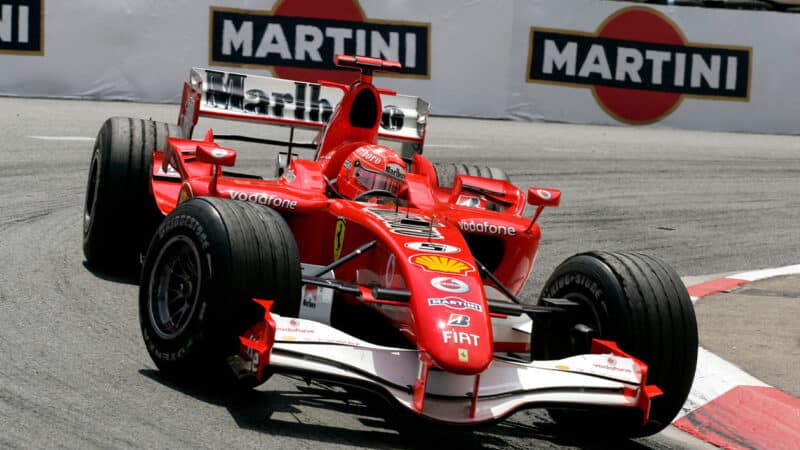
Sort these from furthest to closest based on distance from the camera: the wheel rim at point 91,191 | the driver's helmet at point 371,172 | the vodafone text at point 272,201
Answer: the wheel rim at point 91,191 < the driver's helmet at point 371,172 < the vodafone text at point 272,201

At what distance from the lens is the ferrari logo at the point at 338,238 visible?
21.5ft

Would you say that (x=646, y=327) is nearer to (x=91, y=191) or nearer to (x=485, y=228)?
(x=485, y=228)

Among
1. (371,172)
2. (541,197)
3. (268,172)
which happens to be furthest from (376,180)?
(268,172)

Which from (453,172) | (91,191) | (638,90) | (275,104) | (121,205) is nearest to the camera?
(121,205)

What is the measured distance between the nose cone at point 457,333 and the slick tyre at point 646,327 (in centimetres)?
67

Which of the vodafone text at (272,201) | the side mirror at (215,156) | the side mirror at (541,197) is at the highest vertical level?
the side mirror at (215,156)

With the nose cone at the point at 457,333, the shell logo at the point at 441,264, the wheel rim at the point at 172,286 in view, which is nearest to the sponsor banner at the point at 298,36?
the wheel rim at the point at 172,286

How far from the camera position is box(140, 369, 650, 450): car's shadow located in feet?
17.2

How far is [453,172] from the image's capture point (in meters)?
8.91

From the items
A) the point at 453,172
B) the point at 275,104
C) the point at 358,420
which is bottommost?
the point at 358,420

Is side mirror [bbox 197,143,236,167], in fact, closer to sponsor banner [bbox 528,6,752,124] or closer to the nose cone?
the nose cone

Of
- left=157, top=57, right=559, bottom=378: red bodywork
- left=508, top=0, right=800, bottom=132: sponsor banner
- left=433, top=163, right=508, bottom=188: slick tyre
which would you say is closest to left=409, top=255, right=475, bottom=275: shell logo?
left=157, top=57, right=559, bottom=378: red bodywork

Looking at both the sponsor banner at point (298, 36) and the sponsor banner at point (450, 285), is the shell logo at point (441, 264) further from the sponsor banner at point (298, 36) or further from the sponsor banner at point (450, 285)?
the sponsor banner at point (298, 36)

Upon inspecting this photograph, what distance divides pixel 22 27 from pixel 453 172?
9.33 meters
